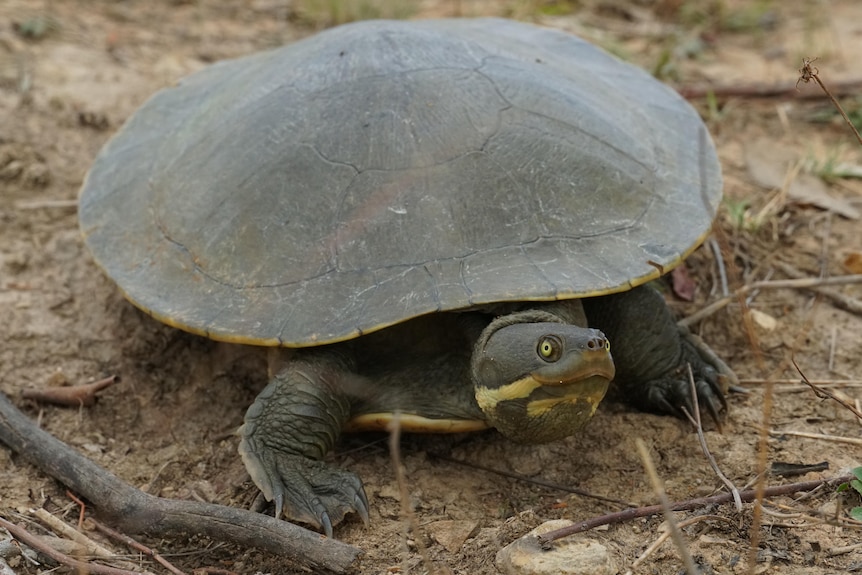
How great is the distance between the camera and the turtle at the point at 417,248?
3.08m

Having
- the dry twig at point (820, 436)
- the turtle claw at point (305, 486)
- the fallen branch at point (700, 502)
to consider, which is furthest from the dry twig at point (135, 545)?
the dry twig at point (820, 436)

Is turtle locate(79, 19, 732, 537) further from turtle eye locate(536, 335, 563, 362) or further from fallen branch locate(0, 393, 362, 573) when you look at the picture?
fallen branch locate(0, 393, 362, 573)

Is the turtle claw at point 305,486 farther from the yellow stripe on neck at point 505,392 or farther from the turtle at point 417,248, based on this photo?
the yellow stripe on neck at point 505,392

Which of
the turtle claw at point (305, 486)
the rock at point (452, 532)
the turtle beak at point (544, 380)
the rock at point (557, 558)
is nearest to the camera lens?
the rock at point (557, 558)

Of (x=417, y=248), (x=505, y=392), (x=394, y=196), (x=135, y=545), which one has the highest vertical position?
(x=394, y=196)

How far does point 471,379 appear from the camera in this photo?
320cm

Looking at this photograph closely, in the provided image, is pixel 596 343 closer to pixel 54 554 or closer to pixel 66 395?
pixel 54 554

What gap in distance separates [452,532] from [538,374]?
0.63 metres

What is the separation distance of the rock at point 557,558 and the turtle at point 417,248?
44 centimetres

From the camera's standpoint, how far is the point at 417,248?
3.21 meters

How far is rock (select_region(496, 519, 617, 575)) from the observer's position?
255 centimetres

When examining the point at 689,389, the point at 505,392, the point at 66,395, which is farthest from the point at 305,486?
the point at 689,389

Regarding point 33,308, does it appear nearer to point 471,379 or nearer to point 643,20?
point 471,379

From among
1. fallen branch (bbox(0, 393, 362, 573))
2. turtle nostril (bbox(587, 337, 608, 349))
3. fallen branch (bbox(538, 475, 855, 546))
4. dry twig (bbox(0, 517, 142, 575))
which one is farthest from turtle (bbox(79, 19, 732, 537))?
dry twig (bbox(0, 517, 142, 575))
